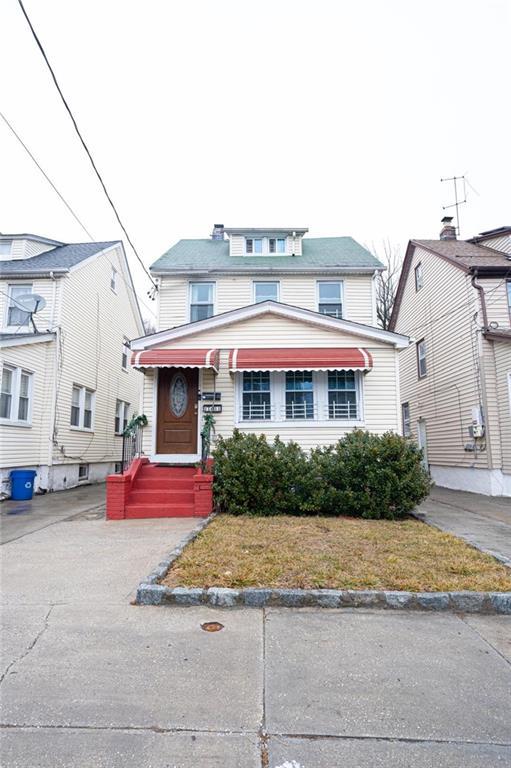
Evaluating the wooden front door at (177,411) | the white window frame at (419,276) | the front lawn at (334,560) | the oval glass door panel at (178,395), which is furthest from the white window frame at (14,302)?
the white window frame at (419,276)

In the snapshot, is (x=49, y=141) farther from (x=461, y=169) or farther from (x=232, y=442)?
(x=461, y=169)

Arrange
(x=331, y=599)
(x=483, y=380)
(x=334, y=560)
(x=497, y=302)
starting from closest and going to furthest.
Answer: (x=331, y=599), (x=334, y=560), (x=483, y=380), (x=497, y=302)

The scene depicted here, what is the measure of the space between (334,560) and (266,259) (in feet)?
35.6

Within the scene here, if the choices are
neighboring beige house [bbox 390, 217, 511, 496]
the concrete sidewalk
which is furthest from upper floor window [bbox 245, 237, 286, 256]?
the concrete sidewalk

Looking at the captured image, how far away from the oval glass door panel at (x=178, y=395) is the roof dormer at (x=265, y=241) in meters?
5.56

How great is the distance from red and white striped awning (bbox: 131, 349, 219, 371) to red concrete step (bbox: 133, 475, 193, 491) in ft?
7.91

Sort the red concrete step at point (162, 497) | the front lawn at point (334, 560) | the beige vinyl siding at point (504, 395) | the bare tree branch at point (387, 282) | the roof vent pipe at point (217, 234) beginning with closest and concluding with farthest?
the front lawn at point (334, 560), the red concrete step at point (162, 497), the beige vinyl siding at point (504, 395), the roof vent pipe at point (217, 234), the bare tree branch at point (387, 282)

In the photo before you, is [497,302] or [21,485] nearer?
[21,485]

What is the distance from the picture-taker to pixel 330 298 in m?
13.3

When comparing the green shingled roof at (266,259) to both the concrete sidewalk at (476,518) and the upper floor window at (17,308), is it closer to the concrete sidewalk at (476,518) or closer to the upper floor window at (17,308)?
the upper floor window at (17,308)

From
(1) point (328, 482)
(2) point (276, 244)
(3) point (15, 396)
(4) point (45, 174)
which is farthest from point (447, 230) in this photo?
(3) point (15, 396)

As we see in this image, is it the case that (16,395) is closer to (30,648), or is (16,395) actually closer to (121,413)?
(121,413)

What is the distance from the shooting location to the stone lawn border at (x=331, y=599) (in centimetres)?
401

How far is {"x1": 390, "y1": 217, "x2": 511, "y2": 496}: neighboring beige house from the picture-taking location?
40.9ft
